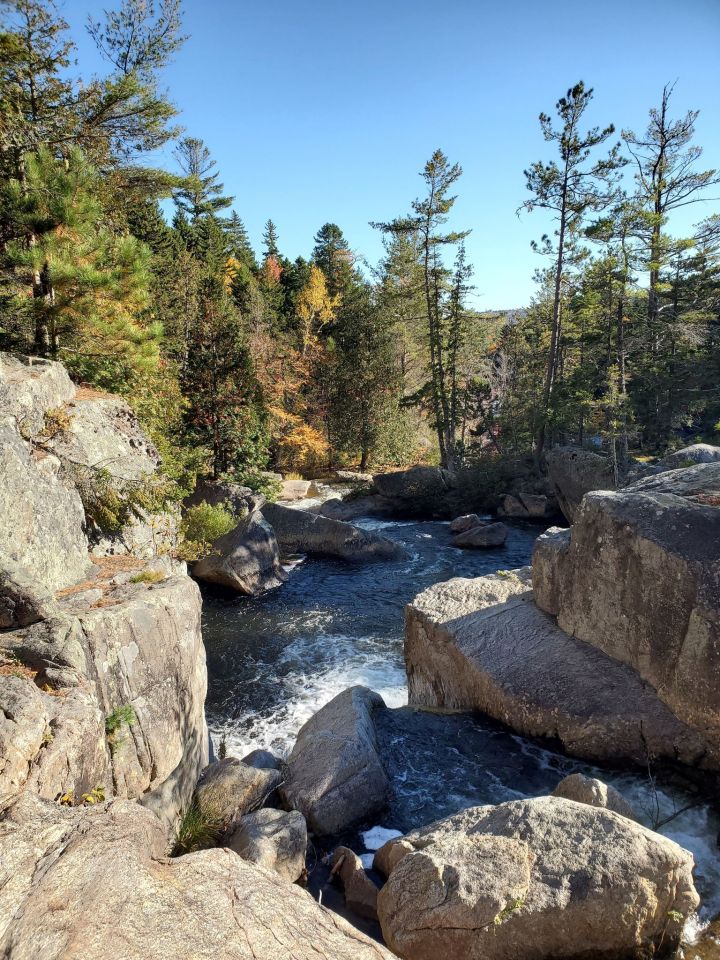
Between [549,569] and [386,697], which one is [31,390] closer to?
[386,697]

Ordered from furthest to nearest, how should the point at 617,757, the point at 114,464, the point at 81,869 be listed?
the point at 114,464
the point at 617,757
the point at 81,869

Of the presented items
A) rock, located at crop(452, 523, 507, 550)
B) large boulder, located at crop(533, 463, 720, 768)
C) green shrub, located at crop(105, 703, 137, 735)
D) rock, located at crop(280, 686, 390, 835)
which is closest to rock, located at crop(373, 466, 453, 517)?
rock, located at crop(452, 523, 507, 550)

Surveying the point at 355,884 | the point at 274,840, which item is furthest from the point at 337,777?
Answer: the point at 355,884

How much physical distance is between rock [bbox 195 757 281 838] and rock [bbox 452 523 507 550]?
13106 mm

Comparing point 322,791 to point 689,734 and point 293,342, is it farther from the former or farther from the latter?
point 293,342

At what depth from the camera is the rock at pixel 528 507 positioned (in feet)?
75.8

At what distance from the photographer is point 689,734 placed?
254 inches

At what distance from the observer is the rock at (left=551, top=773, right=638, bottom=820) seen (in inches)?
211

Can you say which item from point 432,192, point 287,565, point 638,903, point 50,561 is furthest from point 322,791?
point 432,192

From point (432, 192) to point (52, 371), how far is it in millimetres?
20855

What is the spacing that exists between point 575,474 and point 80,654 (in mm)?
20652

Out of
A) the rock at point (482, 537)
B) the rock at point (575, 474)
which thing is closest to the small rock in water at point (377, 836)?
the rock at point (482, 537)

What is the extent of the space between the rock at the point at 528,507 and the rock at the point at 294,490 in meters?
9.24

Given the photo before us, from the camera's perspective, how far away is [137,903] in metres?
2.82
